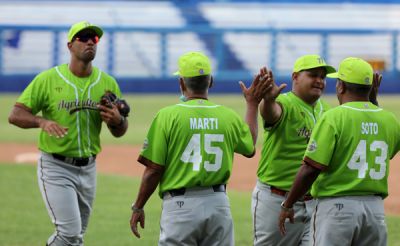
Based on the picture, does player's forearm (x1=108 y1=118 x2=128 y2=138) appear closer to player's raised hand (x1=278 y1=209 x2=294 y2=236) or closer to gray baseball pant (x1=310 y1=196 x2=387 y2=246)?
player's raised hand (x1=278 y1=209 x2=294 y2=236)

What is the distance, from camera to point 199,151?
21.6ft

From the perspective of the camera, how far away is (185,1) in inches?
1793

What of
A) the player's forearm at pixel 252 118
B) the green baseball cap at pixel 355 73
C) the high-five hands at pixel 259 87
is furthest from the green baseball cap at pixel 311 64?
the green baseball cap at pixel 355 73

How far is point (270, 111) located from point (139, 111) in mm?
22418

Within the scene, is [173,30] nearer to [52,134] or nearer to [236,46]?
[236,46]

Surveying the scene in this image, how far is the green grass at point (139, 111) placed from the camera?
2331cm

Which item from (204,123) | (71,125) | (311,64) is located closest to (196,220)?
(204,123)

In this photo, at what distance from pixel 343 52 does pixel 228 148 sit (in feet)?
119

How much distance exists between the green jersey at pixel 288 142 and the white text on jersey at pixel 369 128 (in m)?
1.09

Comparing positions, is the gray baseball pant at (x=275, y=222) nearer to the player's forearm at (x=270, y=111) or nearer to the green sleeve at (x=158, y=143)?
the player's forearm at (x=270, y=111)

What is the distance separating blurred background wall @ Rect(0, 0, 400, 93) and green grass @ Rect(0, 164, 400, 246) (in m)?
21.4

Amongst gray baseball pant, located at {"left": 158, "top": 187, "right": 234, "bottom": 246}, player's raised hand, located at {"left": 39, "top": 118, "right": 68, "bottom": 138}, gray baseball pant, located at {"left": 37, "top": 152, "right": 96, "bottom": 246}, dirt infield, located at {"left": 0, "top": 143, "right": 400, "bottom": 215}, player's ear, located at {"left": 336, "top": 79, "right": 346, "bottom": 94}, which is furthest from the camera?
dirt infield, located at {"left": 0, "top": 143, "right": 400, "bottom": 215}

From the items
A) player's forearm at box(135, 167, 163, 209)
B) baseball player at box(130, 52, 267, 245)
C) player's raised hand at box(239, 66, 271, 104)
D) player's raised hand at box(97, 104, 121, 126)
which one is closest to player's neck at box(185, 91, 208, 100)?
baseball player at box(130, 52, 267, 245)

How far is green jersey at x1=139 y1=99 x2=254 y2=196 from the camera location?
658cm
